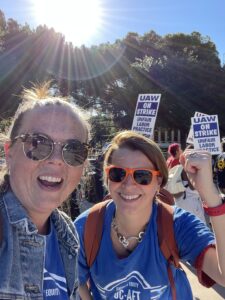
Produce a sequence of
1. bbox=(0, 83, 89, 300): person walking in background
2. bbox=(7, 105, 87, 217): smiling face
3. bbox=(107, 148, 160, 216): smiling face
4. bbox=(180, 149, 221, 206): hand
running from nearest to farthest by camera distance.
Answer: bbox=(0, 83, 89, 300): person walking in background < bbox=(7, 105, 87, 217): smiling face < bbox=(180, 149, 221, 206): hand < bbox=(107, 148, 160, 216): smiling face

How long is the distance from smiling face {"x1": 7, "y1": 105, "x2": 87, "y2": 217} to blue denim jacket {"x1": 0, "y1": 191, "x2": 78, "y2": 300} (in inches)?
3.0

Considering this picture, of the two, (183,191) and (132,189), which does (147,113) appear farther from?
(132,189)

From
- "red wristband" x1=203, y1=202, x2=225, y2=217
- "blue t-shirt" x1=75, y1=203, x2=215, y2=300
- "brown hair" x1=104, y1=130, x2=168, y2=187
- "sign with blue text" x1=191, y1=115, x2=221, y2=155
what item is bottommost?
"blue t-shirt" x1=75, y1=203, x2=215, y2=300

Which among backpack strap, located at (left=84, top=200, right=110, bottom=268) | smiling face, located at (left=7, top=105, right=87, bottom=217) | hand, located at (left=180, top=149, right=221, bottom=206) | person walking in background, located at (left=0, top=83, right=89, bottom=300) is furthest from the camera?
backpack strap, located at (left=84, top=200, right=110, bottom=268)

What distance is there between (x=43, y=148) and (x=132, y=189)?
754 millimetres

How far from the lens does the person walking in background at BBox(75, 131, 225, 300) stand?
6.06ft

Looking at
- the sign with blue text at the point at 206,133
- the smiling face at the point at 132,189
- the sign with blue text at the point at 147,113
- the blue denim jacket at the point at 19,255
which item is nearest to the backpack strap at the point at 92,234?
the smiling face at the point at 132,189

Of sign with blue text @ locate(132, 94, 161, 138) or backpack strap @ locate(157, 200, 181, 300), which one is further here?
sign with blue text @ locate(132, 94, 161, 138)

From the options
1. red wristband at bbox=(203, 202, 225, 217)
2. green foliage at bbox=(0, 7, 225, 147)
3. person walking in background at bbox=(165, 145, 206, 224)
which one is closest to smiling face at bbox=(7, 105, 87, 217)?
red wristband at bbox=(203, 202, 225, 217)

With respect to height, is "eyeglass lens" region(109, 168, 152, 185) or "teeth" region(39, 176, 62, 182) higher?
"eyeglass lens" region(109, 168, 152, 185)

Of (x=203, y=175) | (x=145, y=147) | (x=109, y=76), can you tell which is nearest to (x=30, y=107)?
(x=145, y=147)

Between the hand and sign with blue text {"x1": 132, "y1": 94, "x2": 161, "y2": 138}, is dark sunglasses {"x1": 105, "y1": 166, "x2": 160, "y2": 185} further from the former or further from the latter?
sign with blue text {"x1": 132, "y1": 94, "x2": 161, "y2": 138}

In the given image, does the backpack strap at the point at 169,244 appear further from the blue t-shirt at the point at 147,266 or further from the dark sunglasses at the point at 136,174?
the dark sunglasses at the point at 136,174

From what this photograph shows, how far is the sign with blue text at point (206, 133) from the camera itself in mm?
7270
